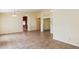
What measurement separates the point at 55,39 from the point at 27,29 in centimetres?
53

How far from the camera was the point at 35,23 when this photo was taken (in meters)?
1.90

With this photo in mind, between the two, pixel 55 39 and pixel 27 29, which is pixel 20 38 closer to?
pixel 27 29
